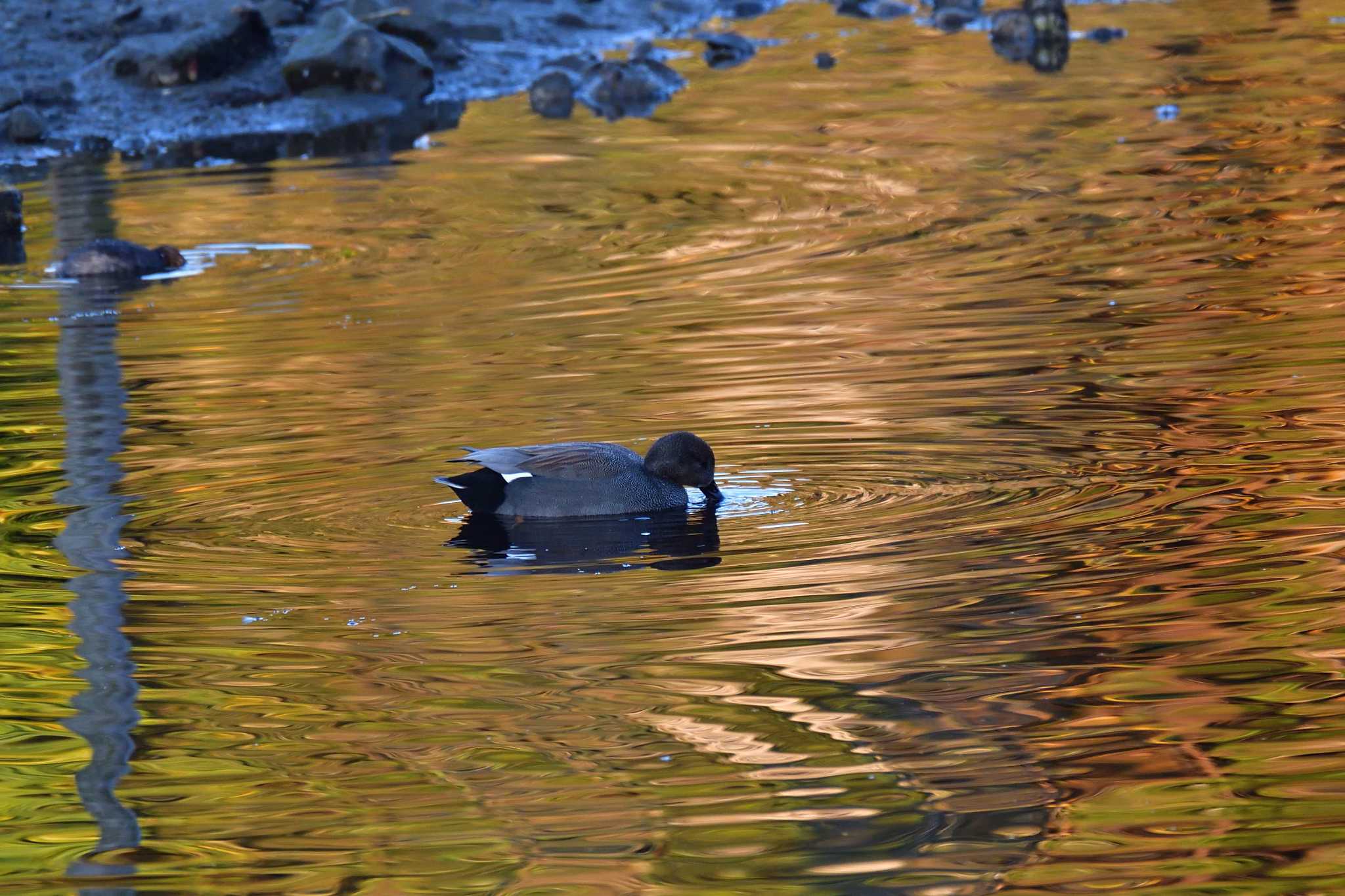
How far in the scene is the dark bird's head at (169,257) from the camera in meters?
16.1

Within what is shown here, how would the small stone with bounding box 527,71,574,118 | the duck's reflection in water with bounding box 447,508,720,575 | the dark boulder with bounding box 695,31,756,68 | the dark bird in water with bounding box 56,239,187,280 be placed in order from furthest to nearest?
the dark boulder with bounding box 695,31,756,68 < the small stone with bounding box 527,71,574,118 < the dark bird in water with bounding box 56,239,187,280 < the duck's reflection in water with bounding box 447,508,720,575

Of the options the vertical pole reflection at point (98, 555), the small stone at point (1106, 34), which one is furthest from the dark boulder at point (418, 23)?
the vertical pole reflection at point (98, 555)

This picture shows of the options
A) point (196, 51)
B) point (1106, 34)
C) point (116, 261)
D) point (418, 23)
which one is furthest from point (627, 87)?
point (116, 261)

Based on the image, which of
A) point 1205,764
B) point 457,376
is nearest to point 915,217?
point 457,376

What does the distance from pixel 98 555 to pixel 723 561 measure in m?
2.57

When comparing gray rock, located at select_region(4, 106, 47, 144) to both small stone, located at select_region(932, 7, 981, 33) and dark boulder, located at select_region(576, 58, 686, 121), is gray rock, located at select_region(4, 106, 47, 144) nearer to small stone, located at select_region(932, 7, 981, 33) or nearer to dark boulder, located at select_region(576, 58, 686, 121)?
dark boulder, located at select_region(576, 58, 686, 121)

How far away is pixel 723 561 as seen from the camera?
8.09 metres

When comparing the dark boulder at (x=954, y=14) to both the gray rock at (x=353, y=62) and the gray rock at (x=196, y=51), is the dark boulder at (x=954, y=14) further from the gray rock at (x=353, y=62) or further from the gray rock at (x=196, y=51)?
the gray rock at (x=196, y=51)

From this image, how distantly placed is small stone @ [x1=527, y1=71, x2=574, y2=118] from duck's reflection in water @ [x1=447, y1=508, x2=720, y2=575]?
16.3 meters

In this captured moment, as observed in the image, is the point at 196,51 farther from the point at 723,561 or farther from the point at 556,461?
the point at 723,561

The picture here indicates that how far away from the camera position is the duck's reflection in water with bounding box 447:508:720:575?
8219 millimetres

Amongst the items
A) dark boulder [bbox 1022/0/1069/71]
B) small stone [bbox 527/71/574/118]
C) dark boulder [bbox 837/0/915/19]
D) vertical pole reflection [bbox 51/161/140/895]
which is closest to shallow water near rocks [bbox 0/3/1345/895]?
vertical pole reflection [bbox 51/161/140/895]

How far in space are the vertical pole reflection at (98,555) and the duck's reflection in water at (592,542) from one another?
1.47m

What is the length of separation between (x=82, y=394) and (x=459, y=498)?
3.56 meters
